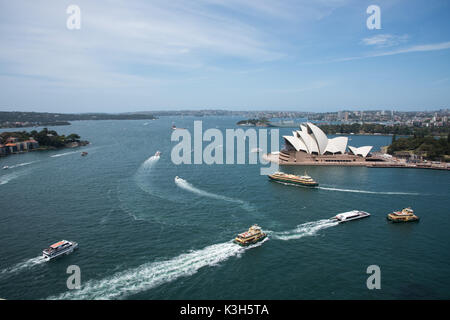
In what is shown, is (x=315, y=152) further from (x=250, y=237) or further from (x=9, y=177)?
(x=9, y=177)

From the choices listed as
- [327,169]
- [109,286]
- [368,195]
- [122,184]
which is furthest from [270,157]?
[109,286]

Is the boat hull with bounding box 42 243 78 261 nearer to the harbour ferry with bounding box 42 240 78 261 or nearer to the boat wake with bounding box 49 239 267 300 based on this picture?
the harbour ferry with bounding box 42 240 78 261

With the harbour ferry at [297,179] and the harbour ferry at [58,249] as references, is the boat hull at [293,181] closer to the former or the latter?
the harbour ferry at [297,179]
